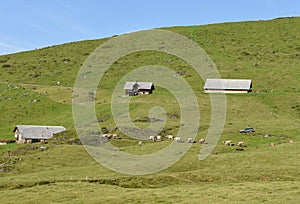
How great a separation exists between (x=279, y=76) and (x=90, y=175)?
288 feet

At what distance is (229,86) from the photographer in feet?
391

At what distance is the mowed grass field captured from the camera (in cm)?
4203

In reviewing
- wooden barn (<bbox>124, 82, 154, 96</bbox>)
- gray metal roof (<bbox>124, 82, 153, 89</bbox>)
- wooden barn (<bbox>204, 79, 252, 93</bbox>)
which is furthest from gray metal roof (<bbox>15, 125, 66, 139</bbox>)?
wooden barn (<bbox>204, 79, 252, 93</bbox>)

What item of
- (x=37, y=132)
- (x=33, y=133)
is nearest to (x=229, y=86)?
(x=37, y=132)

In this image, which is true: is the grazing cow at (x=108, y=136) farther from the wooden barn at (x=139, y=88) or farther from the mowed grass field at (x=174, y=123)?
the wooden barn at (x=139, y=88)

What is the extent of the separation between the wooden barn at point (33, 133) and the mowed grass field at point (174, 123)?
3.60m

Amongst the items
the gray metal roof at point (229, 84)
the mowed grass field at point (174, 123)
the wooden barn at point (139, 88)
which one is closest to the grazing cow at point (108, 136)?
the mowed grass field at point (174, 123)

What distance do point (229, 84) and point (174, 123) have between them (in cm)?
3816

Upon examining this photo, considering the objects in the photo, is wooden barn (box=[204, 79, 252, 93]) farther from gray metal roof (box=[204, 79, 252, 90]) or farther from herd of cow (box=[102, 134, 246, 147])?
herd of cow (box=[102, 134, 246, 147])

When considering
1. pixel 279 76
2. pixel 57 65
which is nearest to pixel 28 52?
pixel 57 65

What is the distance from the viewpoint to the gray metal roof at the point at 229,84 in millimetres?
117750

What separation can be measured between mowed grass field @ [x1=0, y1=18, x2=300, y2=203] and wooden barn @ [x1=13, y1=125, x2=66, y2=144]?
360 centimetres

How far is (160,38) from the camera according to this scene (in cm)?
18300

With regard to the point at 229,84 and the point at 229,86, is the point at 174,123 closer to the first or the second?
the point at 229,86
